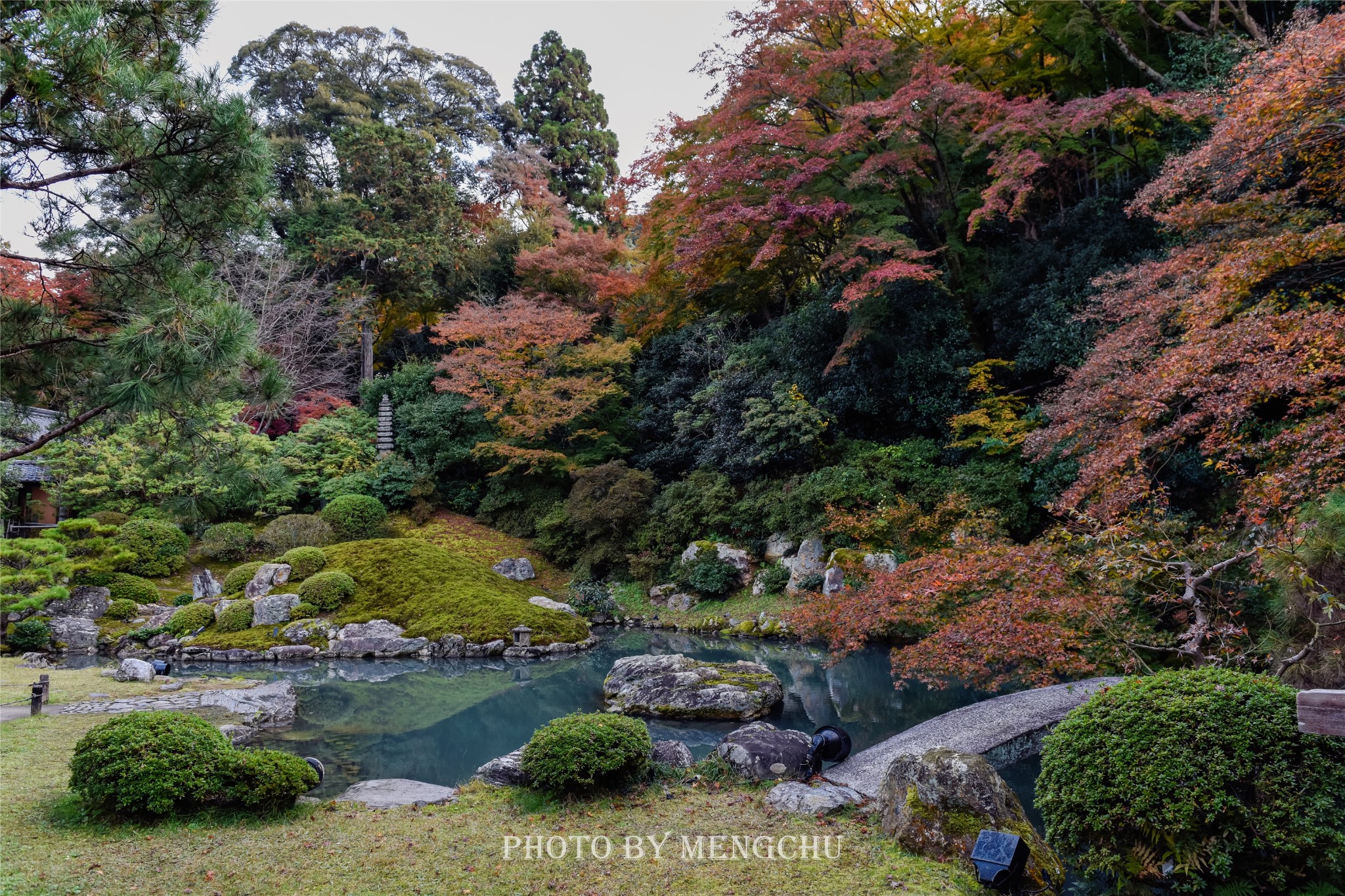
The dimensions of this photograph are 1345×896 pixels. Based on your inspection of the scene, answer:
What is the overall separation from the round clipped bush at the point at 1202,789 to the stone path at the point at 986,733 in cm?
139

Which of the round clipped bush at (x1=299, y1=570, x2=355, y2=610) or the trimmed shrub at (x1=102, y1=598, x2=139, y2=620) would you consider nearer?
the round clipped bush at (x1=299, y1=570, x2=355, y2=610)

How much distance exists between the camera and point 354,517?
48.9 ft

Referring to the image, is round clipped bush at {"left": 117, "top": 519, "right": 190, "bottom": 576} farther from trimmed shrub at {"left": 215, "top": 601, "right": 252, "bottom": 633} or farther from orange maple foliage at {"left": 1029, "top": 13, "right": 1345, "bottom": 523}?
orange maple foliage at {"left": 1029, "top": 13, "right": 1345, "bottom": 523}

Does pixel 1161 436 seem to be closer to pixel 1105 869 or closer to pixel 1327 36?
pixel 1327 36

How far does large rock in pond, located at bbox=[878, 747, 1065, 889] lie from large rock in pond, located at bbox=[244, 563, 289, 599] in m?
10.4

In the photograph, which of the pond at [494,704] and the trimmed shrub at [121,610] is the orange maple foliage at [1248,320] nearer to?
the pond at [494,704]

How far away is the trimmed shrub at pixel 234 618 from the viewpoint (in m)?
10.6

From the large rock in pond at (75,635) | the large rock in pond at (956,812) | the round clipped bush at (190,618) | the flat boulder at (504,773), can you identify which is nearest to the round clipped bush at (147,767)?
the flat boulder at (504,773)

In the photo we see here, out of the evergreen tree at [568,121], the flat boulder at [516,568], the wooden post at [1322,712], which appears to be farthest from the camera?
the evergreen tree at [568,121]

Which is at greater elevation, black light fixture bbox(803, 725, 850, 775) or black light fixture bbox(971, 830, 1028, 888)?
black light fixture bbox(971, 830, 1028, 888)

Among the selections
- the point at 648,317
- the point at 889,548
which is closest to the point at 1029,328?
the point at 889,548

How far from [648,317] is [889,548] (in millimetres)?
7914

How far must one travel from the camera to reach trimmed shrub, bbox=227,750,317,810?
411 centimetres

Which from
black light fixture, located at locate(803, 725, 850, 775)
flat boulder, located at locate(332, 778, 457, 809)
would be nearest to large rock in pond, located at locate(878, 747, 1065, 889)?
black light fixture, located at locate(803, 725, 850, 775)
